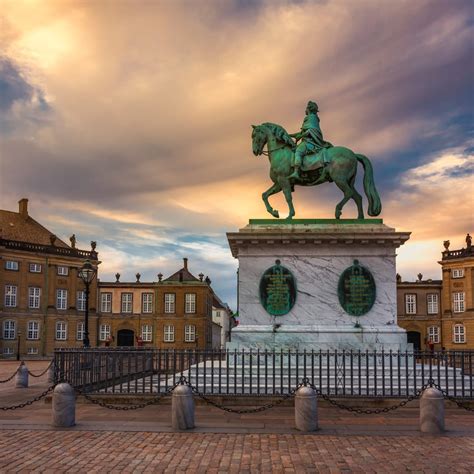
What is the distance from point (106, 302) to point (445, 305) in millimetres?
44704

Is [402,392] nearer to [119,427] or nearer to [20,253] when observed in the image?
[119,427]

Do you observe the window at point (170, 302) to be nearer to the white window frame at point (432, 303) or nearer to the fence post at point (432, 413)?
the white window frame at point (432, 303)

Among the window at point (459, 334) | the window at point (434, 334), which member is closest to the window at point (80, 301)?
the window at point (434, 334)

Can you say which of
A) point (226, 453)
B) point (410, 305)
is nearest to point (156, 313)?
point (410, 305)

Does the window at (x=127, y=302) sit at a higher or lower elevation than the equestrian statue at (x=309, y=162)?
lower

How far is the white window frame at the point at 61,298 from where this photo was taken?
238 feet

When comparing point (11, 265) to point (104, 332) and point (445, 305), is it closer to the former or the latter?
point (104, 332)

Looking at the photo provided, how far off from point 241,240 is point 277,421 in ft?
24.4

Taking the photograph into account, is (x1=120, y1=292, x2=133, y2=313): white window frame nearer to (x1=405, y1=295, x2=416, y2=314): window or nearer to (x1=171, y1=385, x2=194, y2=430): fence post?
(x1=405, y1=295, x2=416, y2=314): window

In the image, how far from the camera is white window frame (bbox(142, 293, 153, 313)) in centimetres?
8269

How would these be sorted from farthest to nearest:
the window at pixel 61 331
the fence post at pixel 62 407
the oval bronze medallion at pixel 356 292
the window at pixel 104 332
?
the window at pixel 104 332, the window at pixel 61 331, the oval bronze medallion at pixel 356 292, the fence post at pixel 62 407

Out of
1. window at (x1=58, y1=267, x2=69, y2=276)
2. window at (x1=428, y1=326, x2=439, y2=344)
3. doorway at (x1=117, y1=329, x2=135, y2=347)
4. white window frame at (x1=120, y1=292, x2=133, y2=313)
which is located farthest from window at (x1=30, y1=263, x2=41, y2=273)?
window at (x1=428, y1=326, x2=439, y2=344)

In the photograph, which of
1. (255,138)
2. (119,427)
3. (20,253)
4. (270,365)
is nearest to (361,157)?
(255,138)

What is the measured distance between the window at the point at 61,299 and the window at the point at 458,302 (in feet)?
159
